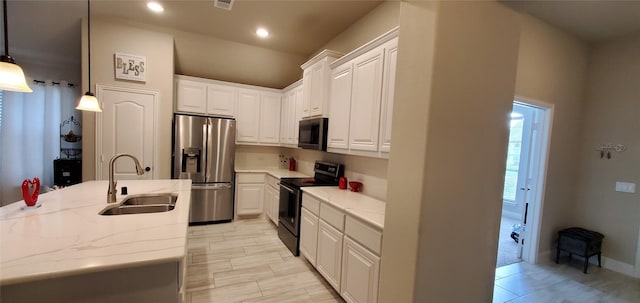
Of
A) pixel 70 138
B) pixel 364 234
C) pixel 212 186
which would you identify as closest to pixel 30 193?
pixel 364 234

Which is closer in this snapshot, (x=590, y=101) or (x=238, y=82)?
(x=590, y=101)

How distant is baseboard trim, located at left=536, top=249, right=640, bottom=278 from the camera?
2.98m

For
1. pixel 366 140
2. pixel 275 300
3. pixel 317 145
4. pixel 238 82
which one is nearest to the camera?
pixel 275 300

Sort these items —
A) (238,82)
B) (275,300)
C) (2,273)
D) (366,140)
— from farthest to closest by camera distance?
(238,82), (366,140), (275,300), (2,273)

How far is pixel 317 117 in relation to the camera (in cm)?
322

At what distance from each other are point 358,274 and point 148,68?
392cm

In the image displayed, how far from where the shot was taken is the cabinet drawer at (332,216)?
2.20m

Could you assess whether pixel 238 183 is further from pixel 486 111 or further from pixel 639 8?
pixel 639 8

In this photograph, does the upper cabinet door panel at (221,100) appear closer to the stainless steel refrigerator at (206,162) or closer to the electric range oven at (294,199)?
the stainless steel refrigerator at (206,162)

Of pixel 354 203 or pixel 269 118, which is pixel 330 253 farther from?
pixel 269 118

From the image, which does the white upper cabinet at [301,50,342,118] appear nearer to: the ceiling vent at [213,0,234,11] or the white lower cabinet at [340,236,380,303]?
the ceiling vent at [213,0,234,11]

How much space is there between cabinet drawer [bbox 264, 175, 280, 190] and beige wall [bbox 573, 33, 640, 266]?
4.33m

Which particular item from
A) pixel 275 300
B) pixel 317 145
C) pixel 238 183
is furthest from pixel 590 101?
pixel 238 183

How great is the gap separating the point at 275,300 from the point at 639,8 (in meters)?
4.61
